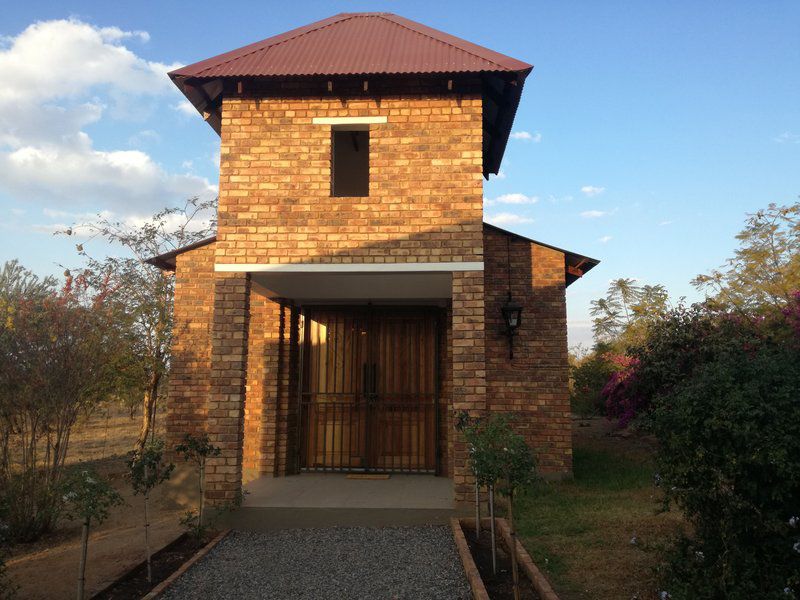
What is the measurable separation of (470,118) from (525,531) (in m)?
4.86

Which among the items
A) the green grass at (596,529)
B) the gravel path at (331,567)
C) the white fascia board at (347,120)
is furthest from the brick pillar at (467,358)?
the white fascia board at (347,120)

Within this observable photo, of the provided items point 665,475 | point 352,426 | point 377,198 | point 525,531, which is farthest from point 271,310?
point 665,475

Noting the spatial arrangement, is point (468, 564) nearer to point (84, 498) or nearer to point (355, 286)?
point (84, 498)

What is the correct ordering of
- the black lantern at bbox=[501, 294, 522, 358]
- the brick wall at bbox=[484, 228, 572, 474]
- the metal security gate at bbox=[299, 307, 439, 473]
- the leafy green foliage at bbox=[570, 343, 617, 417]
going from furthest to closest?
the leafy green foliage at bbox=[570, 343, 617, 417]
the metal security gate at bbox=[299, 307, 439, 473]
the brick wall at bbox=[484, 228, 572, 474]
the black lantern at bbox=[501, 294, 522, 358]

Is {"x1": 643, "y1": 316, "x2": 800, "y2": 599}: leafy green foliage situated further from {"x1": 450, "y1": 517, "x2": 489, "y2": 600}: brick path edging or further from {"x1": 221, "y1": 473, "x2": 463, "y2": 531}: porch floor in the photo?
{"x1": 221, "y1": 473, "x2": 463, "y2": 531}: porch floor

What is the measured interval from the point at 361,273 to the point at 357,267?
0.48 feet

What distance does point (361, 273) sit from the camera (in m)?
6.52

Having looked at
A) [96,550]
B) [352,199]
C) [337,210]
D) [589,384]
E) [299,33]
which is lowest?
[96,550]

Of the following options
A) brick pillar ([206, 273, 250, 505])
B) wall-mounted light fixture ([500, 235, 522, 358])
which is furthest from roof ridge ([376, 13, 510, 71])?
brick pillar ([206, 273, 250, 505])

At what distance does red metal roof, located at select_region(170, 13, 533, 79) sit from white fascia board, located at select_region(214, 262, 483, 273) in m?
2.29

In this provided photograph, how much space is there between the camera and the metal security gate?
8.37 metres

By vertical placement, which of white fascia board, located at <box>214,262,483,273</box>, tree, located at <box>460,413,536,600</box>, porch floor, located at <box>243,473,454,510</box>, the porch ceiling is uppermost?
white fascia board, located at <box>214,262,483,273</box>

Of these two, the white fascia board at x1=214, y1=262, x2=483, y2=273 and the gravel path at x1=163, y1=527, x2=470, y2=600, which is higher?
the white fascia board at x1=214, y1=262, x2=483, y2=273

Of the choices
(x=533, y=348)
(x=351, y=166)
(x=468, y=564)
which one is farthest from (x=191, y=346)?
(x=468, y=564)
